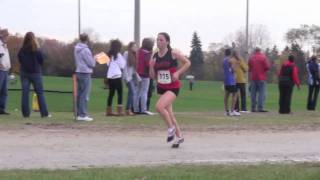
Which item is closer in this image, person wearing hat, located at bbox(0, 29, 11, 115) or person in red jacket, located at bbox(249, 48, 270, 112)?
person wearing hat, located at bbox(0, 29, 11, 115)

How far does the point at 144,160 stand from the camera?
31.3 feet

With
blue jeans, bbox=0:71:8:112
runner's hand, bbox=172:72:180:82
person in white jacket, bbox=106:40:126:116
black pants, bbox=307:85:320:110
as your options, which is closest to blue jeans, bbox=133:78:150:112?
person in white jacket, bbox=106:40:126:116

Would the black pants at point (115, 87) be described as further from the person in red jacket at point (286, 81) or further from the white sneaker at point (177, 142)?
the person in red jacket at point (286, 81)

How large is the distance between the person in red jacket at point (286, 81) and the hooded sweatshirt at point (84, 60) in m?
7.35

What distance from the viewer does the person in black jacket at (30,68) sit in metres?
15.1

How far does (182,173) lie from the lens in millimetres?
8141

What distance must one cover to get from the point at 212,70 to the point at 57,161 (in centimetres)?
9471

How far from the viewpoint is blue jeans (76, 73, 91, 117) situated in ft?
49.2

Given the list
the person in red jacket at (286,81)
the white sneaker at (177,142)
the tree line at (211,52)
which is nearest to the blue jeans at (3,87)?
the white sneaker at (177,142)

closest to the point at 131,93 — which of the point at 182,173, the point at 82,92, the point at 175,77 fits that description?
the point at 82,92

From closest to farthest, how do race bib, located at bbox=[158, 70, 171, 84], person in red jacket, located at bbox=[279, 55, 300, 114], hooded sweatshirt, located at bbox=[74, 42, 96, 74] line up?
1. race bib, located at bbox=[158, 70, 171, 84]
2. hooded sweatshirt, located at bbox=[74, 42, 96, 74]
3. person in red jacket, located at bbox=[279, 55, 300, 114]

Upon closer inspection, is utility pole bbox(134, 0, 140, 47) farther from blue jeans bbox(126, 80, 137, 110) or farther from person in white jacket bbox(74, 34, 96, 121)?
person in white jacket bbox(74, 34, 96, 121)

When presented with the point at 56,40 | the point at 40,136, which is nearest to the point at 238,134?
Answer: the point at 40,136

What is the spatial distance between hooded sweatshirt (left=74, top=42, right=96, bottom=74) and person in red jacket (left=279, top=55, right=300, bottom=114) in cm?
735
